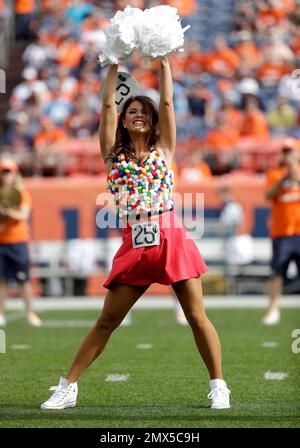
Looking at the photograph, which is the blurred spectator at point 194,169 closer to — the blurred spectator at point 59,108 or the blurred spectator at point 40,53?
the blurred spectator at point 59,108

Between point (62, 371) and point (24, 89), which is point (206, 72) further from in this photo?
point (62, 371)

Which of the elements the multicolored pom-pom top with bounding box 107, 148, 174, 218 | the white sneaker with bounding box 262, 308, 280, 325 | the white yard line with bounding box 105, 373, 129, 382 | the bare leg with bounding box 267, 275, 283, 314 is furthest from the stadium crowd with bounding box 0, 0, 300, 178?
the multicolored pom-pom top with bounding box 107, 148, 174, 218

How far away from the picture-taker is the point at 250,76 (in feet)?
60.6

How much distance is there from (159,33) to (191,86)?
514 inches

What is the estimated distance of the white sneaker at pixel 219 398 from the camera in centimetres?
589

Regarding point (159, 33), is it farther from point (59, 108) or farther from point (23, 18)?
point (23, 18)

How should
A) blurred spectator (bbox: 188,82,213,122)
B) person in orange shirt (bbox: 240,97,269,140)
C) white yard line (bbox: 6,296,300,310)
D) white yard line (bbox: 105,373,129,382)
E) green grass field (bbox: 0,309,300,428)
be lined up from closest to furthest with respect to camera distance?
green grass field (bbox: 0,309,300,428)
white yard line (bbox: 105,373,129,382)
white yard line (bbox: 6,296,300,310)
person in orange shirt (bbox: 240,97,269,140)
blurred spectator (bbox: 188,82,213,122)

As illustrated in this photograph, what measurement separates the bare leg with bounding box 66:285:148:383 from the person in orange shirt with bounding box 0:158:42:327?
5.79 meters

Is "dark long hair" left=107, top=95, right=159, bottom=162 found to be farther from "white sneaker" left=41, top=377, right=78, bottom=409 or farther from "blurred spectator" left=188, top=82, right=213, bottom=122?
"blurred spectator" left=188, top=82, right=213, bottom=122

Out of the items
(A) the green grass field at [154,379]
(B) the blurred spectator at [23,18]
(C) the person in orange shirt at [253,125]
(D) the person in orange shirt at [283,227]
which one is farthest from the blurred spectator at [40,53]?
(D) the person in orange shirt at [283,227]

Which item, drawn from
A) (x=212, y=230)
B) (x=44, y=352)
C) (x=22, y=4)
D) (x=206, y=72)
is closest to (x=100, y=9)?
(x=22, y=4)

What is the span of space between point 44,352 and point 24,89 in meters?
11.1

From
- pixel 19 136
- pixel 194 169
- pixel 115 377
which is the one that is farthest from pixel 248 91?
pixel 115 377

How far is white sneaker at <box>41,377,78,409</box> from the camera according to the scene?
5.94m
